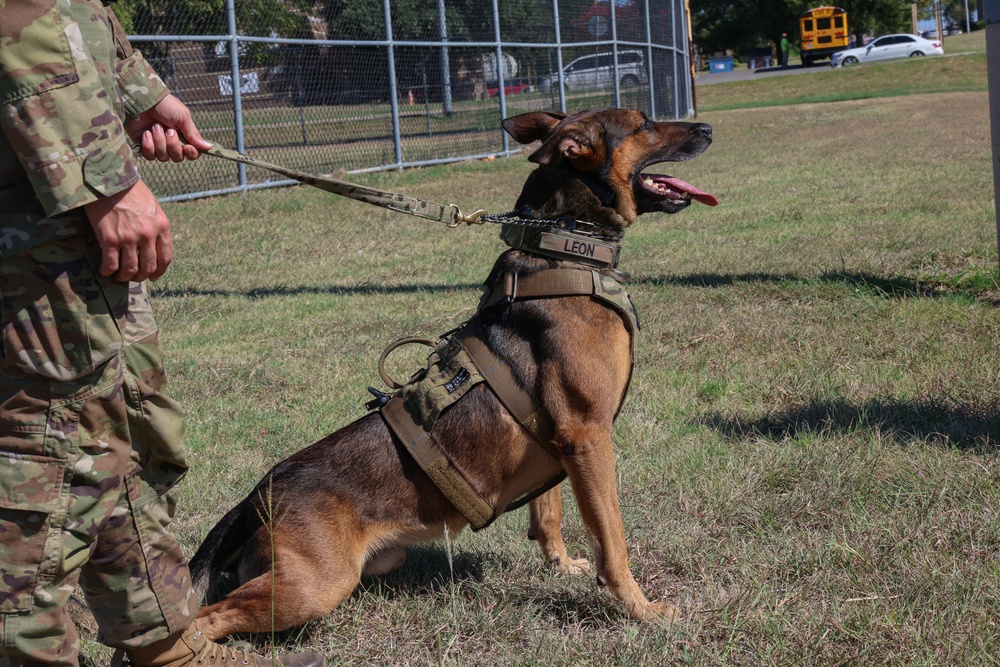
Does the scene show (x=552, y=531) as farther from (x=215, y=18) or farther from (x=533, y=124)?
(x=215, y=18)

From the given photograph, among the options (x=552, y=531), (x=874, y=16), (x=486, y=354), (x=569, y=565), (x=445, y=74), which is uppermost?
(x=874, y=16)

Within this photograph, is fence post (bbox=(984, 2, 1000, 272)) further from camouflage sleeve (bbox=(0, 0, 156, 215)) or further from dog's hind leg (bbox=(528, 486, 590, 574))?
camouflage sleeve (bbox=(0, 0, 156, 215))

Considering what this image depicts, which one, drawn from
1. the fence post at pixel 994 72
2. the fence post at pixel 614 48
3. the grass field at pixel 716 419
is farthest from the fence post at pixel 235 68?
the fence post at pixel 614 48

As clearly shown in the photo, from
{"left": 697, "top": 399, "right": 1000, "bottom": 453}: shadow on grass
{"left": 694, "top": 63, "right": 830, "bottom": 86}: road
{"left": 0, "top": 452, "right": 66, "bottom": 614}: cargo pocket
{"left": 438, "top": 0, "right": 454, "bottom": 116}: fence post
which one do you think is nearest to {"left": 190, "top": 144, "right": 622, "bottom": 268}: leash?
{"left": 0, "top": 452, "right": 66, "bottom": 614}: cargo pocket

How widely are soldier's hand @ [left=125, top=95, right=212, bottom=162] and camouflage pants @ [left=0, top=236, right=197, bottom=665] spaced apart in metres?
0.45

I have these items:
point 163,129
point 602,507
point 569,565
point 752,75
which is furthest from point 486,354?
point 752,75

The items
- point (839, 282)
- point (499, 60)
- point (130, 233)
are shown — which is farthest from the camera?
point (499, 60)

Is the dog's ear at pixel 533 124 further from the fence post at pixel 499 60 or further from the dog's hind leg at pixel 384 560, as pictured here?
the fence post at pixel 499 60

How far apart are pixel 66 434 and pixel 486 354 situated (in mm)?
1283

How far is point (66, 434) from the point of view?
188 centimetres

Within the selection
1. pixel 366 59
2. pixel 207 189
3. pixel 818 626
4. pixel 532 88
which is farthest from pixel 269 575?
pixel 532 88

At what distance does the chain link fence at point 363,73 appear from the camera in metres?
11.7

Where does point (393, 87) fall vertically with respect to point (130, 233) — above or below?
above

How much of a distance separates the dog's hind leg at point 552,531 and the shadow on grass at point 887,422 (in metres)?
1.12
